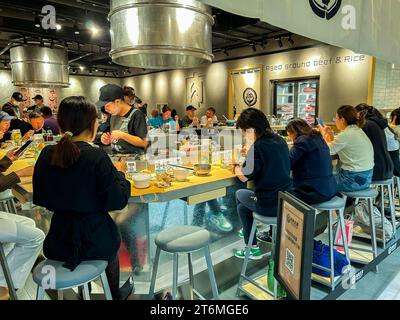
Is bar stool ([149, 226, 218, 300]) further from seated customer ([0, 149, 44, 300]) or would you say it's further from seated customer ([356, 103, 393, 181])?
seated customer ([356, 103, 393, 181])

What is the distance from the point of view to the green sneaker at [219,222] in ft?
10.1

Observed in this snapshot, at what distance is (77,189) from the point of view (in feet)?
4.64

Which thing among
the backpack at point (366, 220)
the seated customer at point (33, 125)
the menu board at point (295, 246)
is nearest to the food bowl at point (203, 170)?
the menu board at point (295, 246)

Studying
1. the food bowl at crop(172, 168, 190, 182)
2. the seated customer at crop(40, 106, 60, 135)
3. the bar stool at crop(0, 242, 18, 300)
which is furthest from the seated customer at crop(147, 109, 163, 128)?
the bar stool at crop(0, 242, 18, 300)

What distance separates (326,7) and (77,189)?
1561 mm

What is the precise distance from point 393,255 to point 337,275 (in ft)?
4.15

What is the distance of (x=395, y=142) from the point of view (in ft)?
12.5

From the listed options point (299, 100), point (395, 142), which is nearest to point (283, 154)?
point (395, 142)

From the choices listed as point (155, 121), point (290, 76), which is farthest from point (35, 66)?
point (290, 76)

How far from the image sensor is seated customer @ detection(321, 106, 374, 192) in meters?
2.97

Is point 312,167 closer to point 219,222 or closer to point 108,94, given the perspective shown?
point 219,222

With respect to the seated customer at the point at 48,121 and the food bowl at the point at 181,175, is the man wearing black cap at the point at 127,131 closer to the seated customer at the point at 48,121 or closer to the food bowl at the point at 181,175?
the food bowl at the point at 181,175

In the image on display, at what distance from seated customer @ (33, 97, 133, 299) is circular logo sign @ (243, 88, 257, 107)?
333 inches

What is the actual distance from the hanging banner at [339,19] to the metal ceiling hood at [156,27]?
0.83 meters
